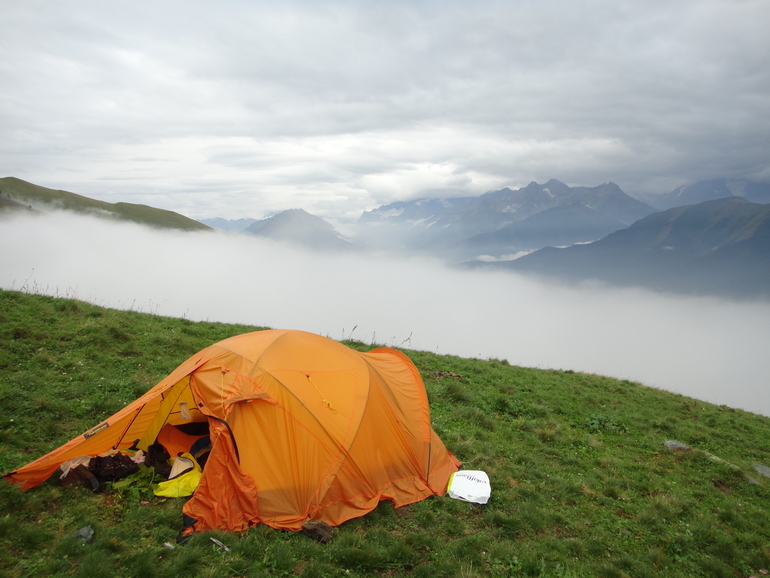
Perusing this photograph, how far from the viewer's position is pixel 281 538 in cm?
668

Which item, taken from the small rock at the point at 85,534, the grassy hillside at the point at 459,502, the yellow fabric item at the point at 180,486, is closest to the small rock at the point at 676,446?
the grassy hillside at the point at 459,502

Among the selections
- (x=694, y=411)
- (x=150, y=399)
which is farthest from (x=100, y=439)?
(x=694, y=411)

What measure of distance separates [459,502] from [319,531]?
301cm

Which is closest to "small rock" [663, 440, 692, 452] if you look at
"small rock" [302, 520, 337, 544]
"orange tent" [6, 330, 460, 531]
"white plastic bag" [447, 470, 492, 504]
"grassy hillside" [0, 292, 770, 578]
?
"grassy hillside" [0, 292, 770, 578]

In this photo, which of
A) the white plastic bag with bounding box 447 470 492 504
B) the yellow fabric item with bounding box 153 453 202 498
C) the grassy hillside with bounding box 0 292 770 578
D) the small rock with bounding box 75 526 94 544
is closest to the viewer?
the small rock with bounding box 75 526 94 544

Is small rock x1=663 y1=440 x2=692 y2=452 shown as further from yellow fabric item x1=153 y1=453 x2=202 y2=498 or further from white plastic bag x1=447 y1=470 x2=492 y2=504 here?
yellow fabric item x1=153 y1=453 x2=202 y2=498

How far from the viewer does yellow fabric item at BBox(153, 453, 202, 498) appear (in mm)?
7406

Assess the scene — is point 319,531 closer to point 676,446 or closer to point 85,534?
point 85,534

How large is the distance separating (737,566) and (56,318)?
19.1 m

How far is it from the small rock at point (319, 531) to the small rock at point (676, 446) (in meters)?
10.8

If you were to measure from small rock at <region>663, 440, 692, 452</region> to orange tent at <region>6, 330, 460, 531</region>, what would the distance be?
7350 millimetres

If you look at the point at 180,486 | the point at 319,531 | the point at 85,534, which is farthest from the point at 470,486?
the point at 85,534

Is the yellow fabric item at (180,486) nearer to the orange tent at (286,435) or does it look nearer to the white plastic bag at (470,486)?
the orange tent at (286,435)

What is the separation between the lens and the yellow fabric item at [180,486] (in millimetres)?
7406
